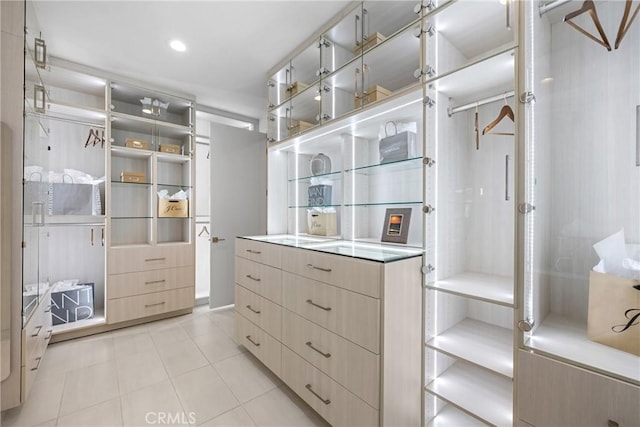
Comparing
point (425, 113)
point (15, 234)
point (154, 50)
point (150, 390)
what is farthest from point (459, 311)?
point (154, 50)

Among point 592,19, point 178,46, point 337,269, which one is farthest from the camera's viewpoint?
point 178,46

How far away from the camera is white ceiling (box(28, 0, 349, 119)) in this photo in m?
1.94

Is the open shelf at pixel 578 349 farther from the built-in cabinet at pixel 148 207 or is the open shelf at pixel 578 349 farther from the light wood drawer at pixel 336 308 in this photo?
Answer: the built-in cabinet at pixel 148 207

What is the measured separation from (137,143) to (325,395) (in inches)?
126

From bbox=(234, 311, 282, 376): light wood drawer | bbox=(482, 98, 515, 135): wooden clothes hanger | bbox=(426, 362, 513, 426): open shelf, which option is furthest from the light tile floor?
bbox=(482, 98, 515, 135): wooden clothes hanger

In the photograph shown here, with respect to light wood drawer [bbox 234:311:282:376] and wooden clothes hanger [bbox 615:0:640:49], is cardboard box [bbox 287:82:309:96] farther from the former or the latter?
light wood drawer [bbox 234:311:282:376]

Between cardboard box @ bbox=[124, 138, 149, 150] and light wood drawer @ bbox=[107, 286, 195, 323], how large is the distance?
169cm

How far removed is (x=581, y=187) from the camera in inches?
47.2

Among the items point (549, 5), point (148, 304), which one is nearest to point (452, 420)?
point (549, 5)

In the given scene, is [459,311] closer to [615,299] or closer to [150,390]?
[615,299]

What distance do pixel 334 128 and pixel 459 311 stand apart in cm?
156

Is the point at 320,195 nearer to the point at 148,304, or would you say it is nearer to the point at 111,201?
the point at 148,304

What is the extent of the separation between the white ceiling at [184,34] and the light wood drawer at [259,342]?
7.89 ft

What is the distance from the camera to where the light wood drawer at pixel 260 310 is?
198cm
